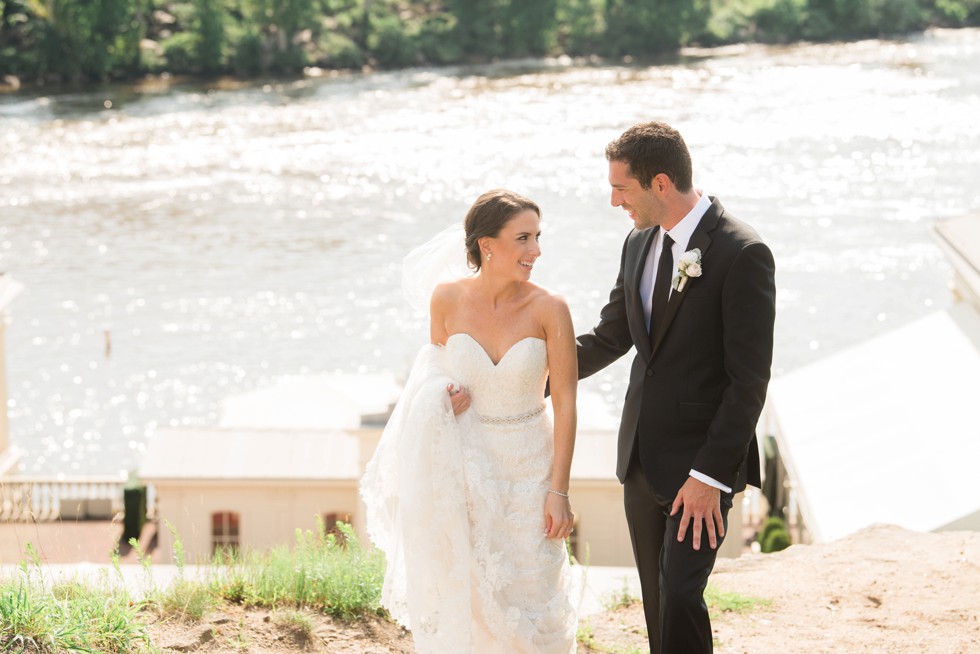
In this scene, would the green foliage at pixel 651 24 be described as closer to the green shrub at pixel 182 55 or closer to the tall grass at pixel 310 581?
the green shrub at pixel 182 55

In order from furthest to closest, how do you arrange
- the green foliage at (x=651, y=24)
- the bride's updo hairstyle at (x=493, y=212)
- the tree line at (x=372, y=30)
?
1. the green foliage at (x=651, y=24)
2. the tree line at (x=372, y=30)
3. the bride's updo hairstyle at (x=493, y=212)

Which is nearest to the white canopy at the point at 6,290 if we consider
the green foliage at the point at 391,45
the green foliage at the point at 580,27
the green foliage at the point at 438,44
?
the green foliage at the point at 391,45

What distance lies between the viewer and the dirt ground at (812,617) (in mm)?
5148

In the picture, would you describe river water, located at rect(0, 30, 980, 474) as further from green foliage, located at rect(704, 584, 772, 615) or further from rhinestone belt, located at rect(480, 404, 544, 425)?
rhinestone belt, located at rect(480, 404, 544, 425)

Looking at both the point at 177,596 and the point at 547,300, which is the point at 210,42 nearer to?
the point at 177,596

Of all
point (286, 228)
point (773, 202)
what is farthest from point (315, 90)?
point (773, 202)

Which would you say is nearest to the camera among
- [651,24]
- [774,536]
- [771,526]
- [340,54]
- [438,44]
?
[774,536]

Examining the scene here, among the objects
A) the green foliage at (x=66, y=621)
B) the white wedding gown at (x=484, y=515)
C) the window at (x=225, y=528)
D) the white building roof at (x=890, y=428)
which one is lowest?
the window at (x=225, y=528)

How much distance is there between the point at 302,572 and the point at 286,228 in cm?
3177

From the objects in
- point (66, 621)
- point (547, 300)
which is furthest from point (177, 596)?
point (547, 300)

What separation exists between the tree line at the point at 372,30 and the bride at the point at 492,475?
2183 inches

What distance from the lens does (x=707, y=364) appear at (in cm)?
411

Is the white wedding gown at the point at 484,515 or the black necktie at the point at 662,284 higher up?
the black necktie at the point at 662,284

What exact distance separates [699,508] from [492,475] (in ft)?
2.53
